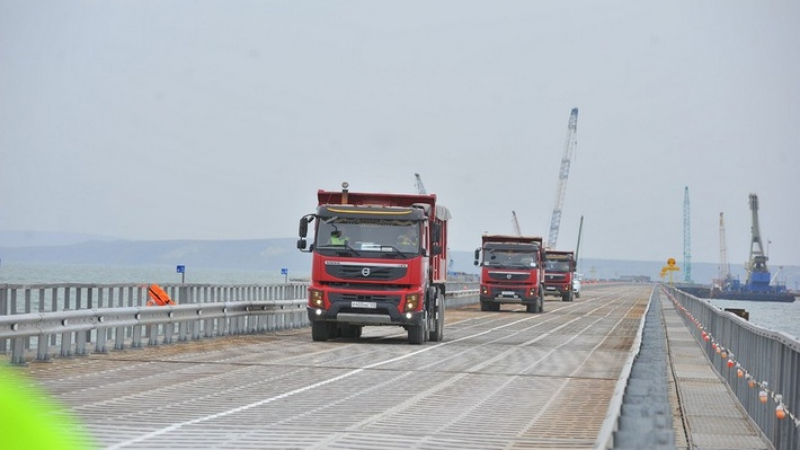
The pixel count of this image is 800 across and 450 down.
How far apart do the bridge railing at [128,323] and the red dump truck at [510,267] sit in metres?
21.4

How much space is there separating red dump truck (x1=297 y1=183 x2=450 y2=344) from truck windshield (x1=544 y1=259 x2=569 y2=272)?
5987 centimetres

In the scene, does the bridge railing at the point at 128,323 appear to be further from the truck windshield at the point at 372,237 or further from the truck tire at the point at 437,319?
the truck tire at the point at 437,319

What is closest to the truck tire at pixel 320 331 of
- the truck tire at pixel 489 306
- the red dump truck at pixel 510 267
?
the red dump truck at pixel 510 267

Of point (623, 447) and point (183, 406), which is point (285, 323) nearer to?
point (183, 406)

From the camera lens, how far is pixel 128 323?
77.8 feet

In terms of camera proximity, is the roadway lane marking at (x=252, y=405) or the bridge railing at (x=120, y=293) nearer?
the roadway lane marking at (x=252, y=405)

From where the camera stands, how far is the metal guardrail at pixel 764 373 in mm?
10195

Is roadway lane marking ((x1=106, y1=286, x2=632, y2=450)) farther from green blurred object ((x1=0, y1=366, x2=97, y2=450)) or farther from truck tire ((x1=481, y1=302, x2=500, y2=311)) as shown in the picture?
truck tire ((x1=481, y1=302, x2=500, y2=311))

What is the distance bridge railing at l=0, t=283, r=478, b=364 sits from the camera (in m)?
19.8

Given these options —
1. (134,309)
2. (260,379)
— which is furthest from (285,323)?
(260,379)

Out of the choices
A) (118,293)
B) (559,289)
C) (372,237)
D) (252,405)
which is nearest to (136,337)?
(372,237)

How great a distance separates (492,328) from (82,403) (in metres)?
28.8

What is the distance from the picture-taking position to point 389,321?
27.9 metres

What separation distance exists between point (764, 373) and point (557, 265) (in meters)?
75.6
